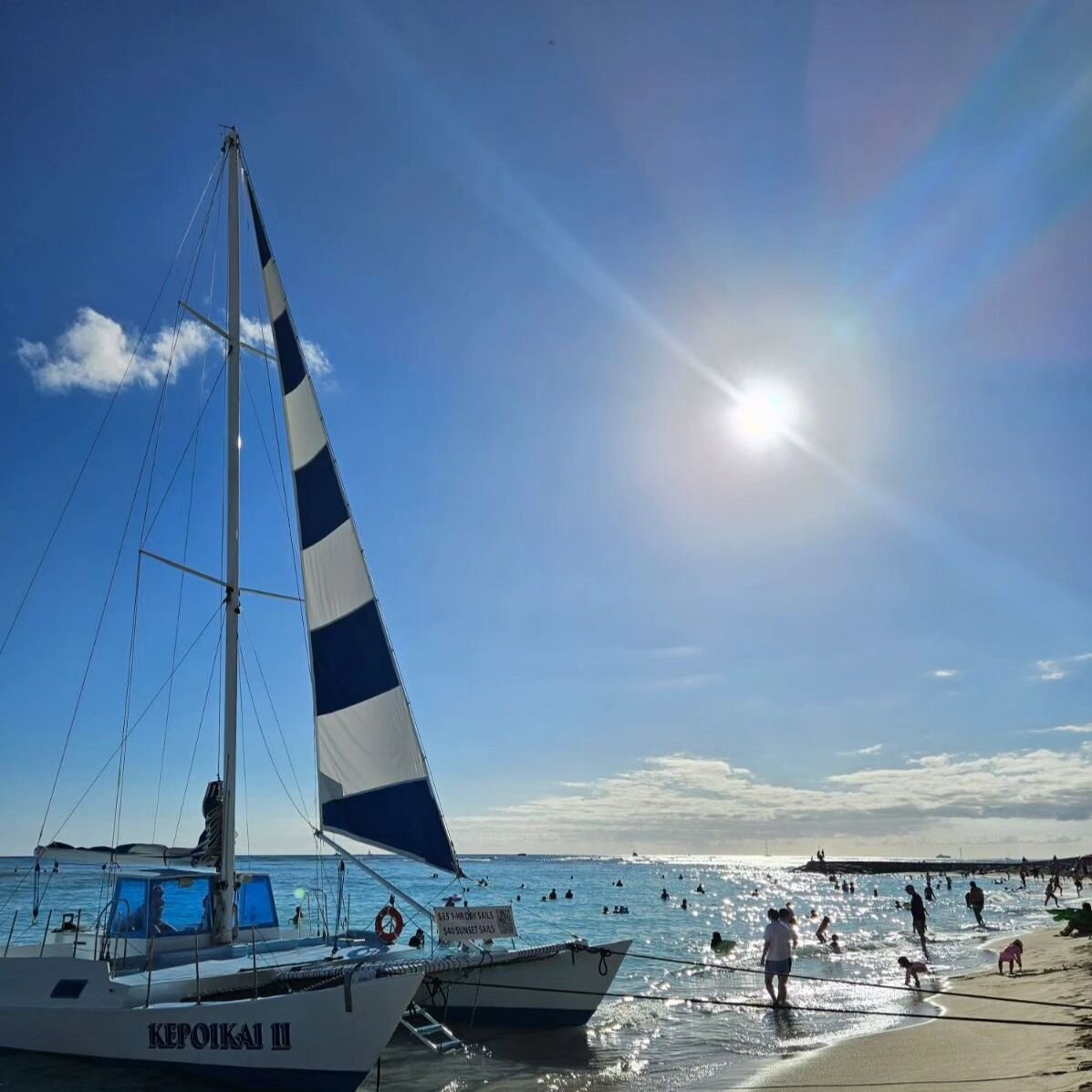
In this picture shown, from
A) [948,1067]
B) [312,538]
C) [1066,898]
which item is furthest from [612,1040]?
[1066,898]

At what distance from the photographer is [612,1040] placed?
45.3ft

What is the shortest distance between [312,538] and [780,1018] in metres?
12.2

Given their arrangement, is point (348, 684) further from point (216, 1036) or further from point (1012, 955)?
point (1012, 955)

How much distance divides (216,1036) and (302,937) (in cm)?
449

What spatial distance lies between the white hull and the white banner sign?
5.71 feet

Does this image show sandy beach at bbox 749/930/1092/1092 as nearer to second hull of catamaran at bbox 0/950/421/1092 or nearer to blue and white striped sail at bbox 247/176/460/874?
second hull of catamaran at bbox 0/950/421/1092

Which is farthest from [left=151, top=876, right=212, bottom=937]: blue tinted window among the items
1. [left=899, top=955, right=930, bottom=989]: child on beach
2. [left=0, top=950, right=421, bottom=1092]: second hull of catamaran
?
[left=899, top=955, right=930, bottom=989]: child on beach

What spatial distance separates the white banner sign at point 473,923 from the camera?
1116cm

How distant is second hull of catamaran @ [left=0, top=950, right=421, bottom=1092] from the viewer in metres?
8.84

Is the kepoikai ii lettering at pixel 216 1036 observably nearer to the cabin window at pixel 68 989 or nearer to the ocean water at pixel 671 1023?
the ocean water at pixel 671 1023

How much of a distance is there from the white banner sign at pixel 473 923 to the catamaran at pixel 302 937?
0.03 metres

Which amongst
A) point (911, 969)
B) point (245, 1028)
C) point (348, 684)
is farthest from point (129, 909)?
point (911, 969)

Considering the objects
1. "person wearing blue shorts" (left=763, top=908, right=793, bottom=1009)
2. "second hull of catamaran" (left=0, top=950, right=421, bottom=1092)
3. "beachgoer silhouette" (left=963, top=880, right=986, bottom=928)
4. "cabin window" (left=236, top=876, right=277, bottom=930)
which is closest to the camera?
"second hull of catamaran" (left=0, top=950, right=421, bottom=1092)

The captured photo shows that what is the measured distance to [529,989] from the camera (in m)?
13.3
